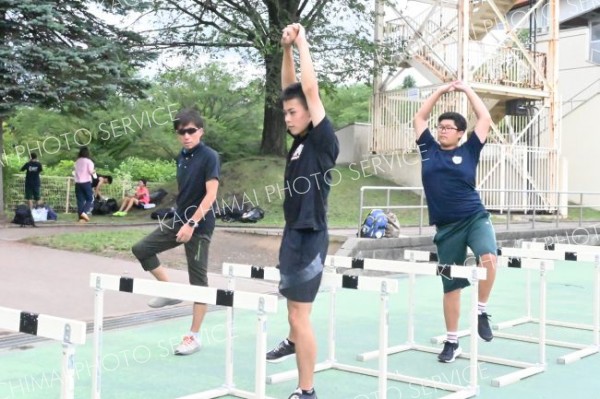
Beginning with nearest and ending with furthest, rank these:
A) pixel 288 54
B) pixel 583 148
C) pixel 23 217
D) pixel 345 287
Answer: pixel 288 54, pixel 345 287, pixel 23 217, pixel 583 148

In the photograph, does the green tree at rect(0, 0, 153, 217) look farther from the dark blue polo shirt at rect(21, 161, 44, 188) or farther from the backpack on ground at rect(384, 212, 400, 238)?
the backpack on ground at rect(384, 212, 400, 238)

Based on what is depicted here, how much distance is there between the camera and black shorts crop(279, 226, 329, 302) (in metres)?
3.98

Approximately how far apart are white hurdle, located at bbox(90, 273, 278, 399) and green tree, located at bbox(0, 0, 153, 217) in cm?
1092

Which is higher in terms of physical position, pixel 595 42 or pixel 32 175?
pixel 595 42

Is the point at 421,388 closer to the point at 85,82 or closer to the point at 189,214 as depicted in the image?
the point at 189,214

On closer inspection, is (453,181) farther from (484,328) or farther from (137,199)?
(137,199)

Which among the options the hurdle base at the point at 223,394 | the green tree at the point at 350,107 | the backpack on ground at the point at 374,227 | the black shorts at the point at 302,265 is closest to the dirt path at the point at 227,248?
the backpack on ground at the point at 374,227

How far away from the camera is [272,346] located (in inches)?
239

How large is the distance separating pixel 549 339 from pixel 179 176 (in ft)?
12.2

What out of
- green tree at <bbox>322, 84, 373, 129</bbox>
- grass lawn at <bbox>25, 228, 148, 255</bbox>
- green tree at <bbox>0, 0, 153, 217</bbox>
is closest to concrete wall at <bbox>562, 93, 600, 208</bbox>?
green tree at <bbox>322, 84, 373, 129</bbox>

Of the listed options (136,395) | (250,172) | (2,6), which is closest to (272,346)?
(136,395)

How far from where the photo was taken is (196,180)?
561cm

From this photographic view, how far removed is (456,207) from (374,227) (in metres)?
6.60

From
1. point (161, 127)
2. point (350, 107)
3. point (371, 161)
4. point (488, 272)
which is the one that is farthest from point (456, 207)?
point (350, 107)
